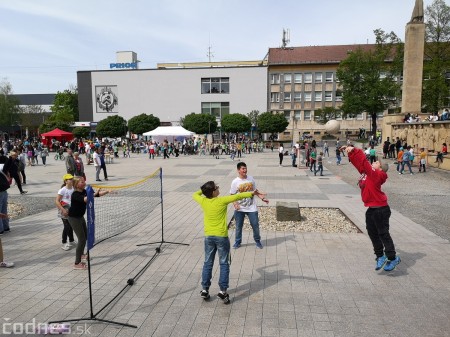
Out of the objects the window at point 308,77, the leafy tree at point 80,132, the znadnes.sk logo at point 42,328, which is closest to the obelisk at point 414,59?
the znadnes.sk logo at point 42,328

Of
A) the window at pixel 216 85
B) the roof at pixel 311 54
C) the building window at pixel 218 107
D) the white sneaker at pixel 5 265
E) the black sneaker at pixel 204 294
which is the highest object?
the roof at pixel 311 54

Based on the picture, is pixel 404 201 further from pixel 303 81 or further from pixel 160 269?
pixel 303 81

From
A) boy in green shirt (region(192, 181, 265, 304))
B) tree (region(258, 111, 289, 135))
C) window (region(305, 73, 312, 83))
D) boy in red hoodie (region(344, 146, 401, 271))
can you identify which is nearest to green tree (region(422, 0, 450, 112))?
tree (region(258, 111, 289, 135))

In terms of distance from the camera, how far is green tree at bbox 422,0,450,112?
3862 cm

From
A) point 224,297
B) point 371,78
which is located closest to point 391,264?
point 224,297

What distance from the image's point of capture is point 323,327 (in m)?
4.32

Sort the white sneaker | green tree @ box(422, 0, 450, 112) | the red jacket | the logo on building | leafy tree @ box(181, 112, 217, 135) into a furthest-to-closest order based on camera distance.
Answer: the logo on building, leafy tree @ box(181, 112, 217, 135), green tree @ box(422, 0, 450, 112), the white sneaker, the red jacket

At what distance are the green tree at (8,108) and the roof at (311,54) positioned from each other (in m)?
61.1

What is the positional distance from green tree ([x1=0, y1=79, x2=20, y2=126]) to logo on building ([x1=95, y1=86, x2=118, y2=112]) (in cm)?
2542

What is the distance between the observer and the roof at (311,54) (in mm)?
68750

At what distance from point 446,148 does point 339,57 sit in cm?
5234

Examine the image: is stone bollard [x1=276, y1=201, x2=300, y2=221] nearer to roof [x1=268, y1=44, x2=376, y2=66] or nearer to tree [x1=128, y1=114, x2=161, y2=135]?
tree [x1=128, y1=114, x2=161, y2=135]


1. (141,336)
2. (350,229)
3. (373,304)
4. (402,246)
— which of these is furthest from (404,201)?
(141,336)

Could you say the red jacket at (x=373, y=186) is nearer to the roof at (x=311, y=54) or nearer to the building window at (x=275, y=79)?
the roof at (x=311, y=54)
